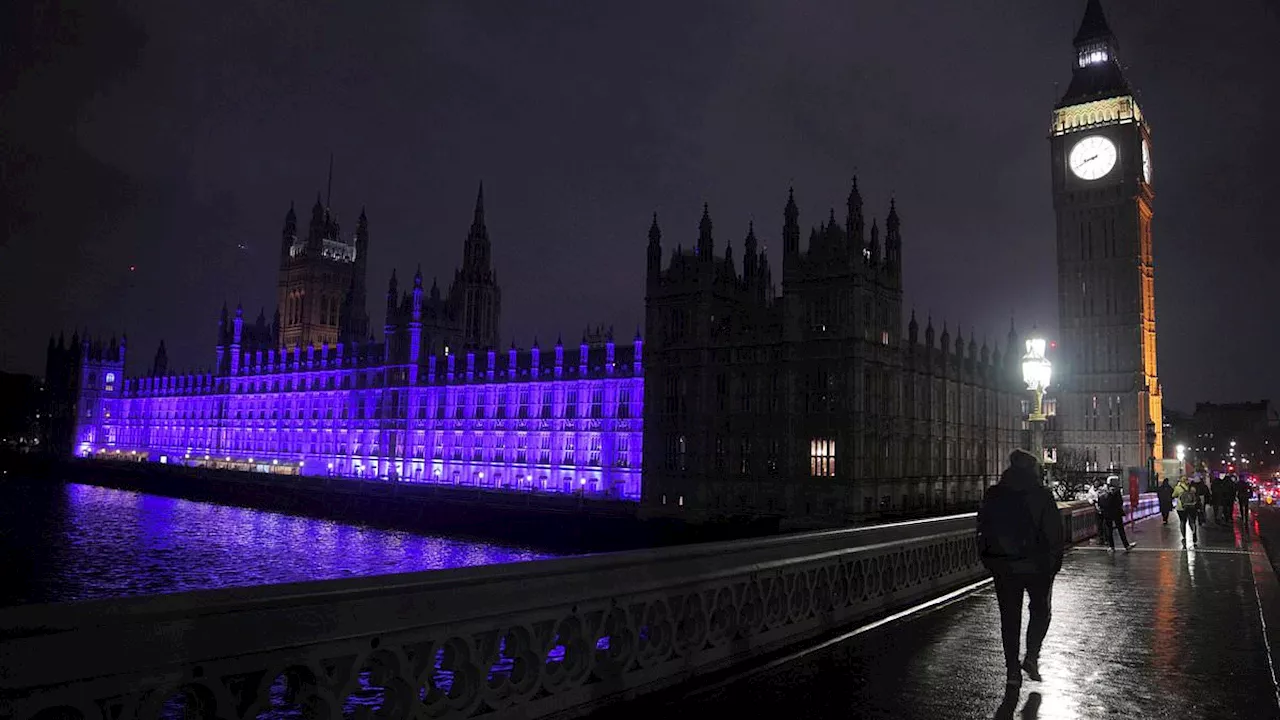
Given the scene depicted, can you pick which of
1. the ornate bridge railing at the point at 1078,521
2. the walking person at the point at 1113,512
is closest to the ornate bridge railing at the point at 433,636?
the walking person at the point at 1113,512

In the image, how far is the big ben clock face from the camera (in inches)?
3610

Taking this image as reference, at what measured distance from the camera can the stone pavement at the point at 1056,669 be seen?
7391mm

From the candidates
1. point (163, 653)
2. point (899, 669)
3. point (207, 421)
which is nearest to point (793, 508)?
point (899, 669)

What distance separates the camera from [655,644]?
809cm

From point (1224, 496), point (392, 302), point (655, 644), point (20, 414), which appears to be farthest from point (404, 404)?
point (20, 414)

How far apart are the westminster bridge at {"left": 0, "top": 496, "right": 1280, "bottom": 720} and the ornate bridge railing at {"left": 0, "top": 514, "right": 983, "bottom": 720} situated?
0.05 feet

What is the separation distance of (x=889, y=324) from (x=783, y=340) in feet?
21.7

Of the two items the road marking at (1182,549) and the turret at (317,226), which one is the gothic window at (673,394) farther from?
the turret at (317,226)

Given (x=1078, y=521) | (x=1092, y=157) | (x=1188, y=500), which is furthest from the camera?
(x=1092, y=157)

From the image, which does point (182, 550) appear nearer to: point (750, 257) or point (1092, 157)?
point (750, 257)

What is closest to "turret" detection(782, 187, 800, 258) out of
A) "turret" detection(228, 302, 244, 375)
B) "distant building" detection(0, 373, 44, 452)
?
"turret" detection(228, 302, 244, 375)

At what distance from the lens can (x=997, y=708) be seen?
741cm

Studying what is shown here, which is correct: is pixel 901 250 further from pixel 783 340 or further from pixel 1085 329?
pixel 1085 329

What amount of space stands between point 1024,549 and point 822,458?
40.2 m
